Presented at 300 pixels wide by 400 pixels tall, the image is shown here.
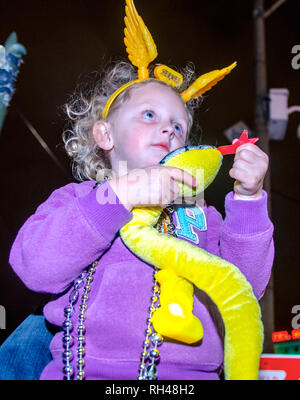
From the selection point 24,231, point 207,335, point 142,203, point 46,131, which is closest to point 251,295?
point 207,335

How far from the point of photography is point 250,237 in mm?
904

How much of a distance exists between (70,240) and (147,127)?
391mm

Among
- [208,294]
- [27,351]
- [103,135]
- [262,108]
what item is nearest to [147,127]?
[103,135]

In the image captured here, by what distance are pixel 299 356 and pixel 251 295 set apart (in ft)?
1.79

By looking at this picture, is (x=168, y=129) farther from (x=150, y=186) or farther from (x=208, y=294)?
(x=208, y=294)

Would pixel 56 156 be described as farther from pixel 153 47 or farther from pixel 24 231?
pixel 24 231

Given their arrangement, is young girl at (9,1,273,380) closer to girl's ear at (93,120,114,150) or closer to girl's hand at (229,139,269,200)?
girl's hand at (229,139,269,200)

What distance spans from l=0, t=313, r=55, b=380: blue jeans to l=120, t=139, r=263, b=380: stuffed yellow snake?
343mm

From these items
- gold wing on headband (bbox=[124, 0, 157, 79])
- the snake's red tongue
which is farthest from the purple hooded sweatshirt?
gold wing on headband (bbox=[124, 0, 157, 79])

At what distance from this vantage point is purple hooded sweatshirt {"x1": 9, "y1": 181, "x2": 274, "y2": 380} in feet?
2.55

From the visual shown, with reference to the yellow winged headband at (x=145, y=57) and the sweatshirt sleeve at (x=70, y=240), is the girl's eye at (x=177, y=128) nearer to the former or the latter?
the yellow winged headband at (x=145, y=57)

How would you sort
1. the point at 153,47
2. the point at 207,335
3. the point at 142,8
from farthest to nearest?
the point at 142,8 → the point at 153,47 → the point at 207,335
